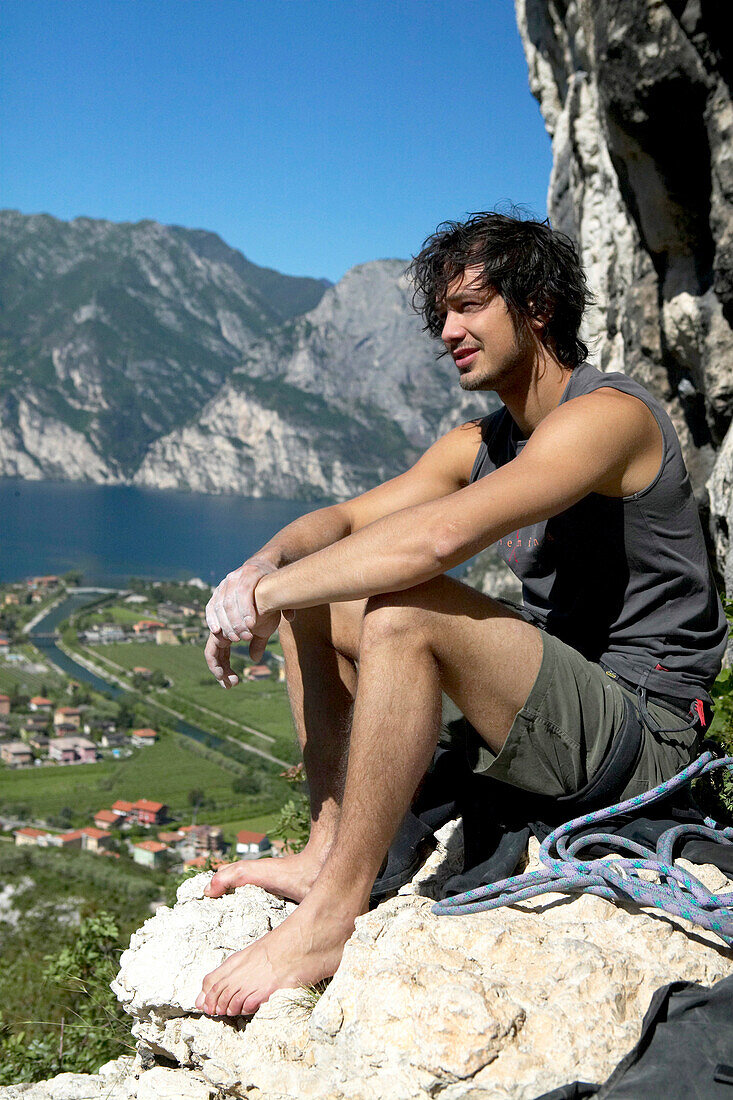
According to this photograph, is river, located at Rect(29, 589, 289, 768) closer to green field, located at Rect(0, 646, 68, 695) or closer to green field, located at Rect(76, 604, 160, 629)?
green field, located at Rect(0, 646, 68, 695)

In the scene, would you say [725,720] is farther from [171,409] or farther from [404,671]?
[171,409]

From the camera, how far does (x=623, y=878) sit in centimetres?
205

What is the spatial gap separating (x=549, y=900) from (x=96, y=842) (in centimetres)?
3309

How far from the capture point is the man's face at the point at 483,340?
9.21 feet

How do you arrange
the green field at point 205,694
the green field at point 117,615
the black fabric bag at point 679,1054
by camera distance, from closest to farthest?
the black fabric bag at point 679,1054 → the green field at point 205,694 → the green field at point 117,615

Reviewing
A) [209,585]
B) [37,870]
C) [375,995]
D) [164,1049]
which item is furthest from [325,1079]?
[209,585]

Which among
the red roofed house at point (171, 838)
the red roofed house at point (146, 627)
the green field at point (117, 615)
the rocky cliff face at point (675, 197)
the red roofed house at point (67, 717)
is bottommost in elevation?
the red roofed house at point (171, 838)

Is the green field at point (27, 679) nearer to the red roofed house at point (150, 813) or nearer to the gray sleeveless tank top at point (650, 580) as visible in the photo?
the red roofed house at point (150, 813)

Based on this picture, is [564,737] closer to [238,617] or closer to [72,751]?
[238,617]

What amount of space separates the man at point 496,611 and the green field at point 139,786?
3377cm

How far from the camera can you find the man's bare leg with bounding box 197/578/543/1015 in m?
2.09

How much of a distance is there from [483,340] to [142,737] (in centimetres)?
4849

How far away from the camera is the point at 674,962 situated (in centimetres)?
193

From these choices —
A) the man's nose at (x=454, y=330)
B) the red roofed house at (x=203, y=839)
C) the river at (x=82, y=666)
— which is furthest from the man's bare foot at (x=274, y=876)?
the red roofed house at (x=203, y=839)
